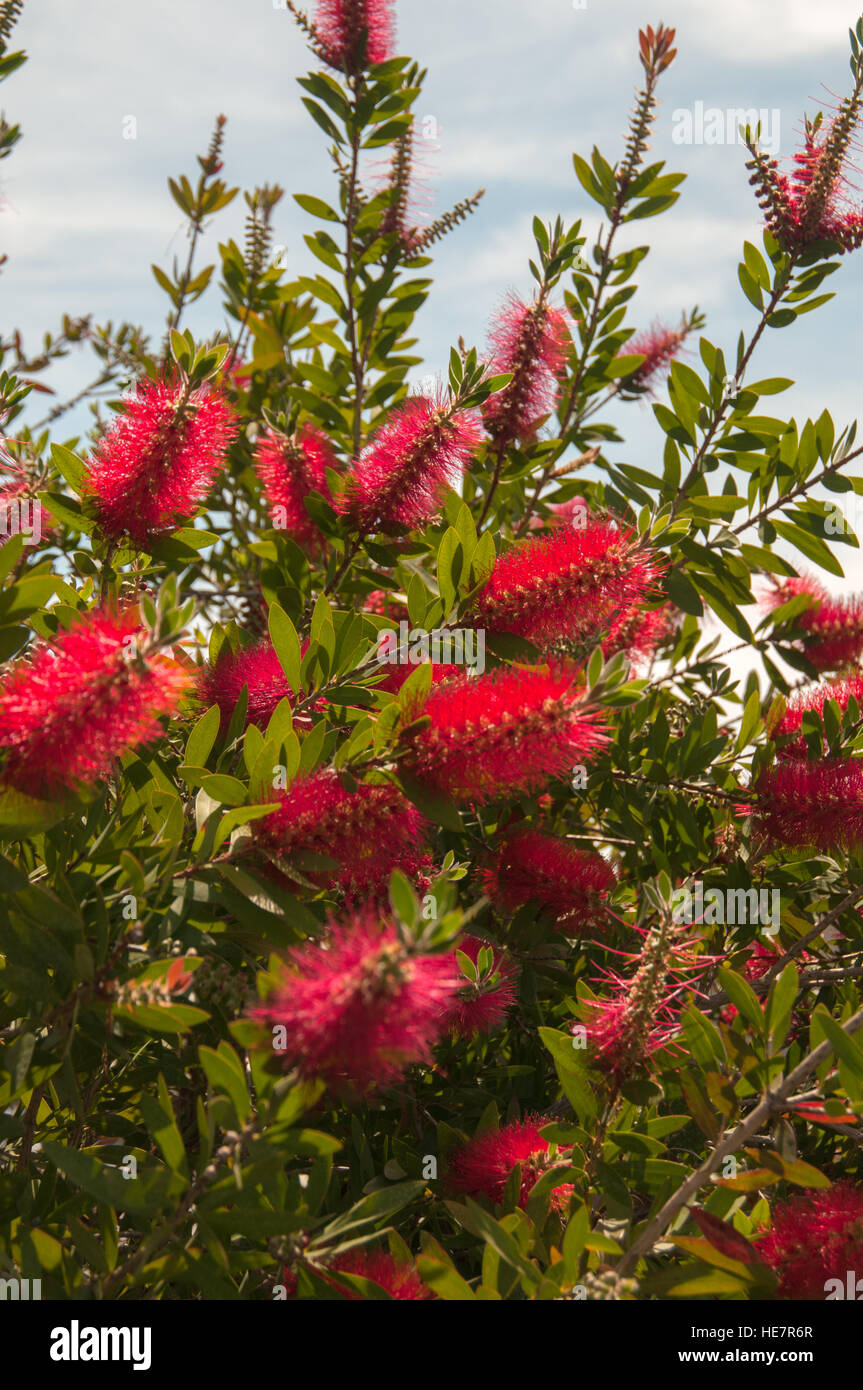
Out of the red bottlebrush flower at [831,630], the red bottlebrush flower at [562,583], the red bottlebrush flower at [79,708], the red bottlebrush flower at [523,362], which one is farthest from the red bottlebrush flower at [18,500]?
the red bottlebrush flower at [831,630]

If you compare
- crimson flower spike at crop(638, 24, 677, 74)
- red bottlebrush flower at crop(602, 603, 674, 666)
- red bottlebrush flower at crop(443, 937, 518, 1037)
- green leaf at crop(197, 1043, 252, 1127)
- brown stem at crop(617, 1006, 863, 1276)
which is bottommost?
brown stem at crop(617, 1006, 863, 1276)

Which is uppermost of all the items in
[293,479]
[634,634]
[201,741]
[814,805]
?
[293,479]

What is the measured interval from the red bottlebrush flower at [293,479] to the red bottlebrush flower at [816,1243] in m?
1.76

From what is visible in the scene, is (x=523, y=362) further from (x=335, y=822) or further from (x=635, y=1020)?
(x=635, y=1020)

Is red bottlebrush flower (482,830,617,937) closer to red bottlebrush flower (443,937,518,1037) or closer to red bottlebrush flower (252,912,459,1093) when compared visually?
red bottlebrush flower (443,937,518,1037)

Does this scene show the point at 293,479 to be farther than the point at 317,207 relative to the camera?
No

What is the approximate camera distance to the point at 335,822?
1.47m

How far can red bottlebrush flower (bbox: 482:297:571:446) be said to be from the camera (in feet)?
7.70

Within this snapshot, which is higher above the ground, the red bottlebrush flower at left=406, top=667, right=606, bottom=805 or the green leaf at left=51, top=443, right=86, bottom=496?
the green leaf at left=51, top=443, right=86, bottom=496

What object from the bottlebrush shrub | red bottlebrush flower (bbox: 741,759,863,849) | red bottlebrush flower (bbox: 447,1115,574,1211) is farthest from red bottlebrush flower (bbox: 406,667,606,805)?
red bottlebrush flower (bbox: 741,759,863,849)

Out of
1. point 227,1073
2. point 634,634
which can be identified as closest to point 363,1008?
point 227,1073

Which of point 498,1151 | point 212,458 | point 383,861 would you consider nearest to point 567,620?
point 383,861

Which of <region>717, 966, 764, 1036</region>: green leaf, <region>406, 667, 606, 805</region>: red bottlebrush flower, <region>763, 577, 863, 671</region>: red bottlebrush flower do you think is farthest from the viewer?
<region>763, 577, 863, 671</region>: red bottlebrush flower

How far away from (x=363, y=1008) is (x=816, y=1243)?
0.94m
